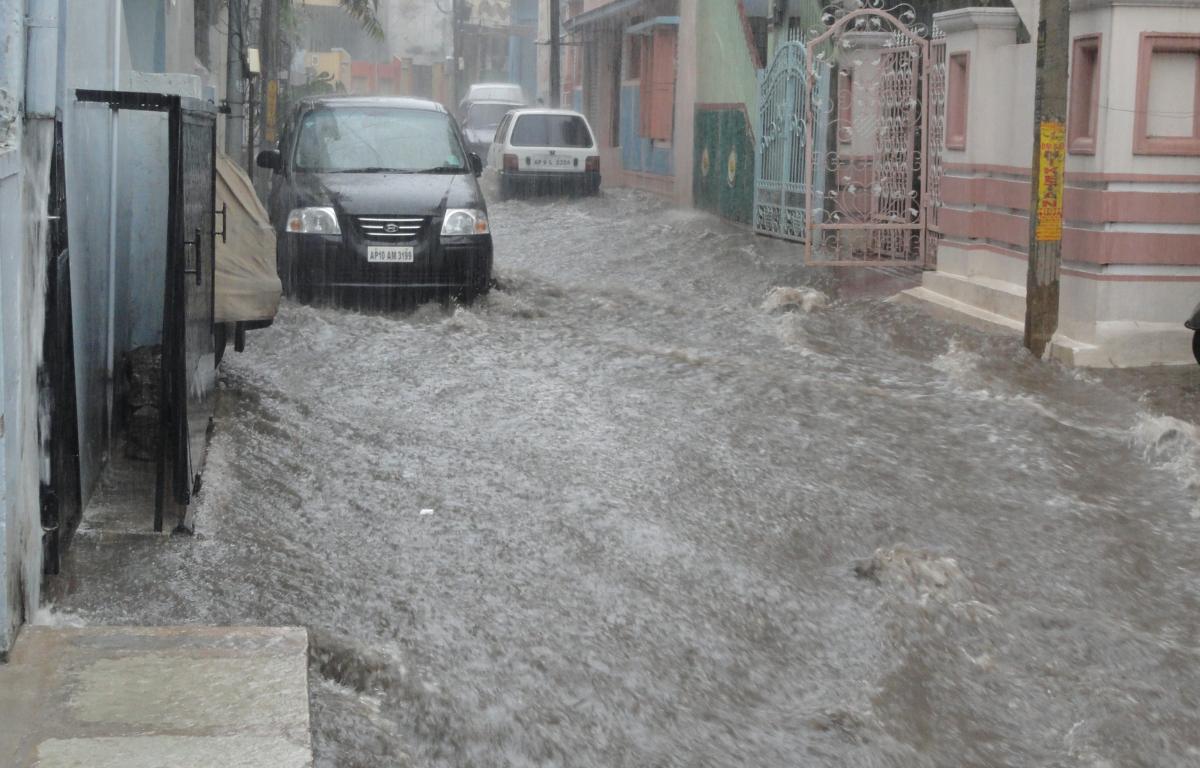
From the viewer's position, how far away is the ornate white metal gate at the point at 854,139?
13.8 meters

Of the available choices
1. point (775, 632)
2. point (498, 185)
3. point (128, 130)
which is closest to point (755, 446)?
→ point (775, 632)

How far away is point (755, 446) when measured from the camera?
7934 mm

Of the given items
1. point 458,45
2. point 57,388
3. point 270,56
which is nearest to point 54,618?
point 57,388

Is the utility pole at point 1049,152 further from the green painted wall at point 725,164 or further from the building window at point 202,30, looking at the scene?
the building window at point 202,30

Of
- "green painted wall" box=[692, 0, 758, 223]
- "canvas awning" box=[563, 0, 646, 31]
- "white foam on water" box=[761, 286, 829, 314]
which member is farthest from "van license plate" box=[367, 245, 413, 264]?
"canvas awning" box=[563, 0, 646, 31]

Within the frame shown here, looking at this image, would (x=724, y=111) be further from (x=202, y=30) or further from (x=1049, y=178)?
(x=1049, y=178)

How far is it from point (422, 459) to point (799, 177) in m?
9.77

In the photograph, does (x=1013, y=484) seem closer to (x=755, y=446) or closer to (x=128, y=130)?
(x=755, y=446)

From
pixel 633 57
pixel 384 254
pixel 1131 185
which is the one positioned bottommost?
pixel 384 254

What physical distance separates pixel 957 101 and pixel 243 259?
261 inches

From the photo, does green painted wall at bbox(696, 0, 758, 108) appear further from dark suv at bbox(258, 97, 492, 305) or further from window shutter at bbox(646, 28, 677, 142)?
dark suv at bbox(258, 97, 492, 305)

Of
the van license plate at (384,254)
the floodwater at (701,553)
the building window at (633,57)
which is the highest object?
the building window at (633,57)

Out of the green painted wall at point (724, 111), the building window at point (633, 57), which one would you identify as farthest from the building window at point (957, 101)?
the building window at point (633, 57)

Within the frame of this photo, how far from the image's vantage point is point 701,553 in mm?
6125
